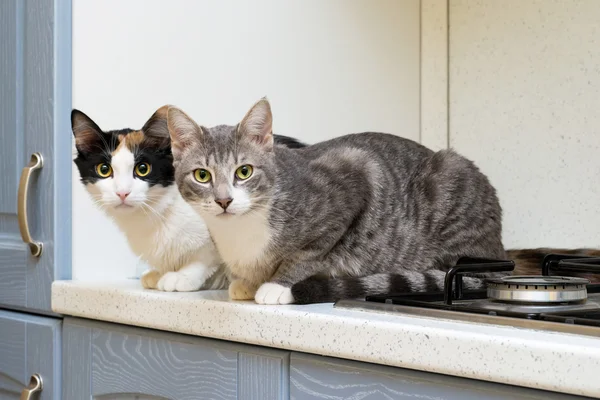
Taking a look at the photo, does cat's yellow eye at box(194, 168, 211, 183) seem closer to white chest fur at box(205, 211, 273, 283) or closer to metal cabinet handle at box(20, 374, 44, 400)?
white chest fur at box(205, 211, 273, 283)

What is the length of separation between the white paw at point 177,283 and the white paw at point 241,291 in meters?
0.15

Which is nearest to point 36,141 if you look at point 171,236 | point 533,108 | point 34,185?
→ point 34,185

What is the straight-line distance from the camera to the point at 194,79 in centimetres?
165

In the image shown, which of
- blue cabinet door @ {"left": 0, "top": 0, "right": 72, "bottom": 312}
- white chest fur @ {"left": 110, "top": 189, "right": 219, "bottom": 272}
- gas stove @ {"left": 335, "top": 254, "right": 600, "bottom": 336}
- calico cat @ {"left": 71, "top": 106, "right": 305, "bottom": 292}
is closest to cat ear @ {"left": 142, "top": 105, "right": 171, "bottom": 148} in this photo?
calico cat @ {"left": 71, "top": 106, "right": 305, "bottom": 292}

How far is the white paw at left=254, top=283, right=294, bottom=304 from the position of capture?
3.78ft

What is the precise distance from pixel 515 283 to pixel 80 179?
836mm

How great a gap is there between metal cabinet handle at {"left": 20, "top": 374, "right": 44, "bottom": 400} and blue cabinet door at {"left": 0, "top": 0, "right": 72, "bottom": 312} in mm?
131

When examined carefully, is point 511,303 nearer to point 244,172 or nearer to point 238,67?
Answer: point 244,172

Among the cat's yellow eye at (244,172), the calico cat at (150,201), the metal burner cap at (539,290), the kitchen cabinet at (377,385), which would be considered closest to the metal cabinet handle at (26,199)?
the calico cat at (150,201)

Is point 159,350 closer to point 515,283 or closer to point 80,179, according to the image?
point 80,179

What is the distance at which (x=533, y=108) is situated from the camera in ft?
5.88

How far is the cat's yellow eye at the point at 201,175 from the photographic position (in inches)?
47.8

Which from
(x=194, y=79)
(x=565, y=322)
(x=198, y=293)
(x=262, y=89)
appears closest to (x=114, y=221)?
(x=198, y=293)

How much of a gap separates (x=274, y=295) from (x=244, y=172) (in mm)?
196
